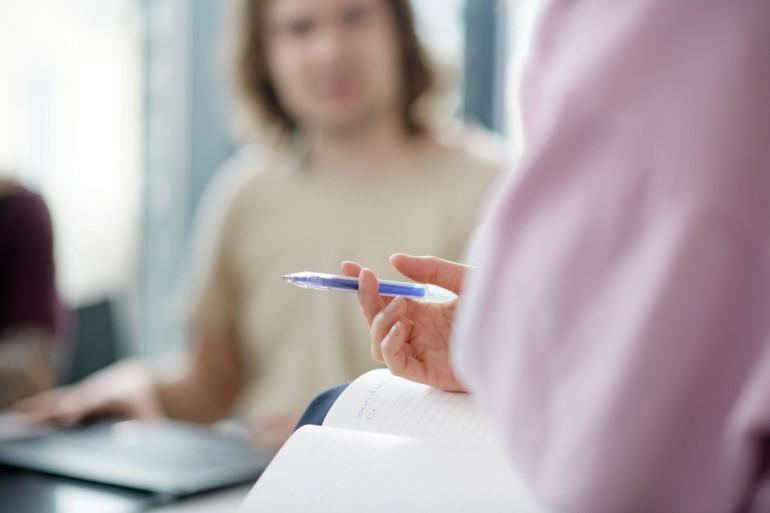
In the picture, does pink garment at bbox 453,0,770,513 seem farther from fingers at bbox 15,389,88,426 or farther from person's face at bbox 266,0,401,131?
person's face at bbox 266,0,401,131

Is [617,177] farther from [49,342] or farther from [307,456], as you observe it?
[49,342]

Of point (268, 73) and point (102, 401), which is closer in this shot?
point (102, 401)

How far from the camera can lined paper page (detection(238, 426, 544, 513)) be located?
0.45m

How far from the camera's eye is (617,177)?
0.34 metres

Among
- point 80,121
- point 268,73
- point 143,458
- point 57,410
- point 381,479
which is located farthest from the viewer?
point 80,121

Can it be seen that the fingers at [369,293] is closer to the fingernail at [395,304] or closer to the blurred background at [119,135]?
the fingernail at [395,304]

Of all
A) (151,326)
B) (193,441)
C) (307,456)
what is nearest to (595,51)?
(307,456)

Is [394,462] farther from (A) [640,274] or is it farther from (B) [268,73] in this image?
(B) [268,73]

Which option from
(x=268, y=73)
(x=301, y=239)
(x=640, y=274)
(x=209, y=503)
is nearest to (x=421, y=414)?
(x=640, y=274)

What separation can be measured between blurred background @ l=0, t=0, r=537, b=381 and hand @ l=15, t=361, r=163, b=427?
87 centimetres

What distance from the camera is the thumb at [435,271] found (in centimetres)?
56

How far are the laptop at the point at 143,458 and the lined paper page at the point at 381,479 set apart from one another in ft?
1.30

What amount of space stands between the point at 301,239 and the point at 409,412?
93 centimetres

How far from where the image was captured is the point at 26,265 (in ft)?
5.10
